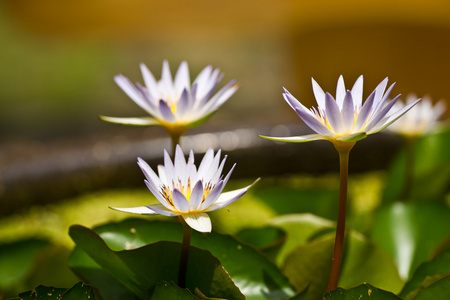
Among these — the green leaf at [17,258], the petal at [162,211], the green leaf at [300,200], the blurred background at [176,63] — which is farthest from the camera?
the blurred background at [176,63]

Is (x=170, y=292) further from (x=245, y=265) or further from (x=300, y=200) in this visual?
(x=300, y=200)

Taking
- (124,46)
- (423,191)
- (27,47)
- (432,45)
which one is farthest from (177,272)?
(124,46)

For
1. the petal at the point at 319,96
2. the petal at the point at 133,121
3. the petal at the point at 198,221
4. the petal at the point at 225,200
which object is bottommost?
the petal at the point at 198,221

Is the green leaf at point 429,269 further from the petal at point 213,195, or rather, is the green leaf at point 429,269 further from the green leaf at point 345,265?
the petal at point 213,195

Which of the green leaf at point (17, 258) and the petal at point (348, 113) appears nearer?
the petal at point (348, 113)

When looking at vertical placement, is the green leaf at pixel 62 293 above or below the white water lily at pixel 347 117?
below

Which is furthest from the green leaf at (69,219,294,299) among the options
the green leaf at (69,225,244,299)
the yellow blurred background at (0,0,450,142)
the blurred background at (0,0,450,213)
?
the yellow blurred background at (0,0,450,142)

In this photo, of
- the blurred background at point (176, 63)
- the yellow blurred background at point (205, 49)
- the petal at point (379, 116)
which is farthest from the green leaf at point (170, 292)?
the yellow blurred background at point (205, 49)
